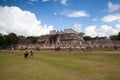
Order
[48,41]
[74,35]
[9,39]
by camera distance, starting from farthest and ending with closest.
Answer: [9,39] → [48,41] → [74,35]

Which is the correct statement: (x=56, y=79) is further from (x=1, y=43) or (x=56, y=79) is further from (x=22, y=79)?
(x=1, y=43)

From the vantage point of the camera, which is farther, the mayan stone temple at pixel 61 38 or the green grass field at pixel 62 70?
the mayan stone temple at pixel 61 38

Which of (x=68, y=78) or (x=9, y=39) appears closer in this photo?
(x=68, y=78)

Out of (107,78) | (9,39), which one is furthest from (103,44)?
(9,39)

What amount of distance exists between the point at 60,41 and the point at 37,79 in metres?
101

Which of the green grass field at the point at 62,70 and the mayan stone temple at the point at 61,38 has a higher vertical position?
the mayan stone temple at the point at 61,38

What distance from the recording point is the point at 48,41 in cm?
12588

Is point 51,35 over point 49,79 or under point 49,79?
over

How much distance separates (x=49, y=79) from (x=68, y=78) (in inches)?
65.1

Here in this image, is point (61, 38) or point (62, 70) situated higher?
point (61, 38)

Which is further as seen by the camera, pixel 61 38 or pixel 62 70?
pixel 61 38

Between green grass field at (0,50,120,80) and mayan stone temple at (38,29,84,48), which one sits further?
mayan stone temple at (38,29,84,48)

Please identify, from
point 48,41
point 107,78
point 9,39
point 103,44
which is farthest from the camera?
point 9,39

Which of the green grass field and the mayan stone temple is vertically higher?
the mayan stone temple
